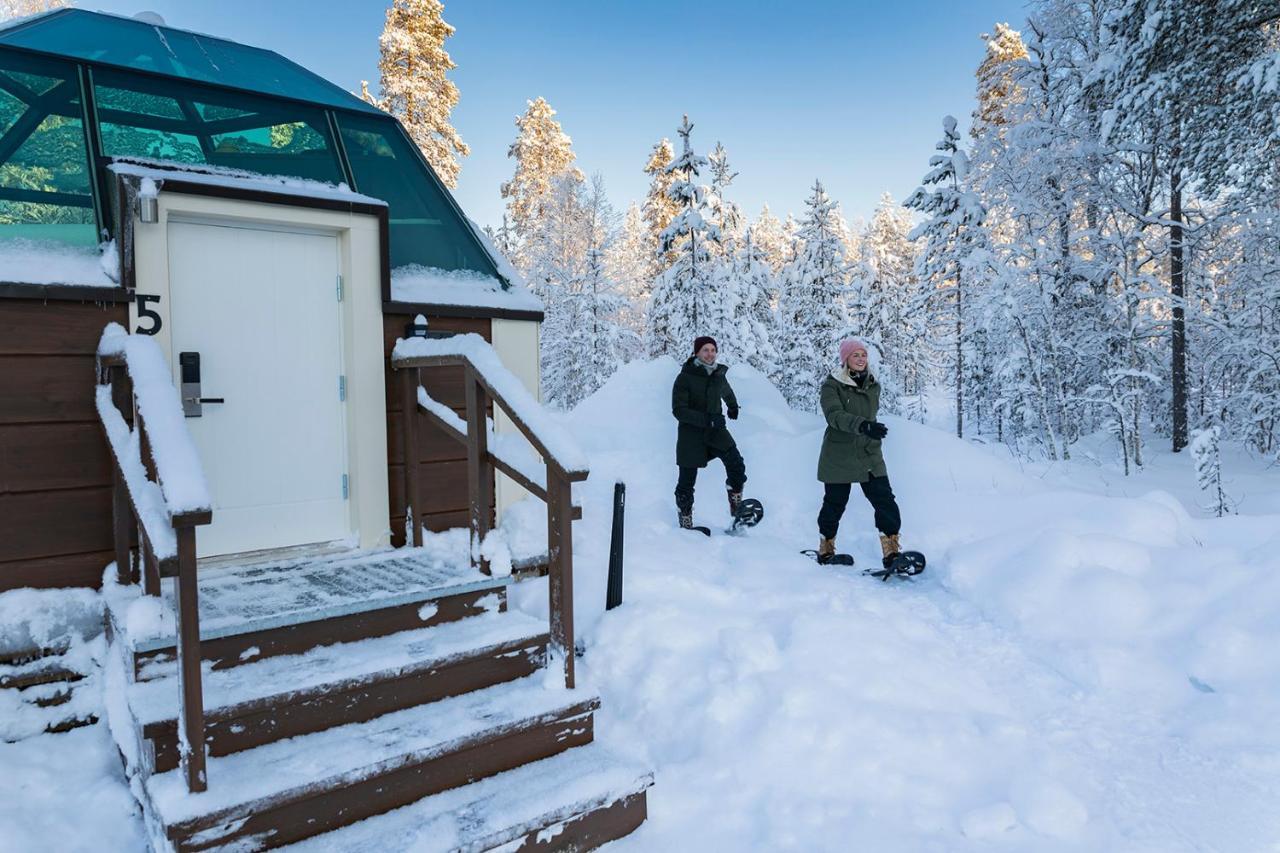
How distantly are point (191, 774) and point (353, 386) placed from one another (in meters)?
2.50

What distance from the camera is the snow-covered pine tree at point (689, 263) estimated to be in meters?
16.9

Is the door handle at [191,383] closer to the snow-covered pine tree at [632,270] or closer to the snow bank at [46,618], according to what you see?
the snow bank at [46,618]

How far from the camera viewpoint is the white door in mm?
4039

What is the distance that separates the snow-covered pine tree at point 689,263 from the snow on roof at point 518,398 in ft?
44.4

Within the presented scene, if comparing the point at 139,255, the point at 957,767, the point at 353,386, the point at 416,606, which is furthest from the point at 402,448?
the point at 957,767

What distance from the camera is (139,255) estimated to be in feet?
12.3

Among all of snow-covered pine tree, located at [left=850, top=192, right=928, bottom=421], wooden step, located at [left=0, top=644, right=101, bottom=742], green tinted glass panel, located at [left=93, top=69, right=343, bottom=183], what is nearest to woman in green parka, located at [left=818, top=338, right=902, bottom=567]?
green tinted glass panel, located at [left=93, top=69, right=343, bottom=183]

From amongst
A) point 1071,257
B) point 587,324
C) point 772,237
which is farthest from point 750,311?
point 772,237

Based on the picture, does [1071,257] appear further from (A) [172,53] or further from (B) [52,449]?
(B) [52,449]

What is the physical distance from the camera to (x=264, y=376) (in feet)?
13.9

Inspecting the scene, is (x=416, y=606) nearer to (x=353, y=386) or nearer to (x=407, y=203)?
(x=353, y=386)

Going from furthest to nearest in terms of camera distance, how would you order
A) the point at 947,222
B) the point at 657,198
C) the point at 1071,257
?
the point at 657,198, the point at 947,222, the point at 1071,257

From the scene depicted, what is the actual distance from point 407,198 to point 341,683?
3.53m

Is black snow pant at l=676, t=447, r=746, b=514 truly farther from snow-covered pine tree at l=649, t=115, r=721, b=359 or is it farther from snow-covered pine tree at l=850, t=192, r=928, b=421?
snow-covered pine tree at l=850, t=192, r=928, b=421
